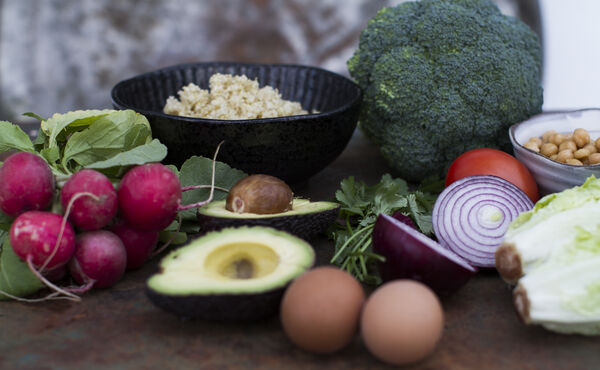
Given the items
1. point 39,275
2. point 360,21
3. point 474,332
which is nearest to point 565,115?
point 474,332

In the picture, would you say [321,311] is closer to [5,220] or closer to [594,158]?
[5,220]

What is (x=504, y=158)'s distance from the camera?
66.4 inches

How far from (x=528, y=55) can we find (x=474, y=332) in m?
1.14

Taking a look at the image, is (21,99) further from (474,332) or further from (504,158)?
(474,332)

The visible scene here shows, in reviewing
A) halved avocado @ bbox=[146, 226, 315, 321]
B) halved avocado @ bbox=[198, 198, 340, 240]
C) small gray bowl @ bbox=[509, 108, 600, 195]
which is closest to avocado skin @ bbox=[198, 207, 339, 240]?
halved avocado @ bbox=[198, 198, 340, 240]

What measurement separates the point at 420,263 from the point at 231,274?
0.37 m

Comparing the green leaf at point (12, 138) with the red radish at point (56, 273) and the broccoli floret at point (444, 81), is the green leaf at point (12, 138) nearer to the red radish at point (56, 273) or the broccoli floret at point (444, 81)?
the red radish at point (56, 273)

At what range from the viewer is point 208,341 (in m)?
1.13

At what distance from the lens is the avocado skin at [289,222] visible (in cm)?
134

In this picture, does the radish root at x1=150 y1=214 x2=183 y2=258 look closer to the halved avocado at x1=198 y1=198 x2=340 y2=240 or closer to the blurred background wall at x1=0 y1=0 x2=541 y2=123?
the halved avocado at x1=198 y1=198 x2=340 y2=240

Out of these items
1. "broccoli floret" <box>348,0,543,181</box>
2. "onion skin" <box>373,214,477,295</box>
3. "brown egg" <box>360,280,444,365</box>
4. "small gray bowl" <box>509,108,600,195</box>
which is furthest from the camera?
"broccoli floret" <box>348,0,543,181</box>

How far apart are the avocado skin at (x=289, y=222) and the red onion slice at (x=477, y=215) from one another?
0.26m

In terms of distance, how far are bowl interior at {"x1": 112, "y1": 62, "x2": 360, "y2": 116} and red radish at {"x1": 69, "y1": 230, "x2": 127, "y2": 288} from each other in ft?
2.54

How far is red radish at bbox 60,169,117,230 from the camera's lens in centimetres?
124
